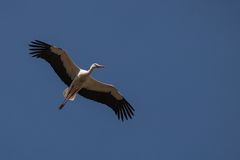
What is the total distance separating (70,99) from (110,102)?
1382 mm

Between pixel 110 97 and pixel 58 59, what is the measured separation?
1.91 m

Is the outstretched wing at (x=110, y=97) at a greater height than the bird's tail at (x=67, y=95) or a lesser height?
greater

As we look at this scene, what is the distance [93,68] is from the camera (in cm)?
6806

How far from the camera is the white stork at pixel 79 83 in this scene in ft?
221

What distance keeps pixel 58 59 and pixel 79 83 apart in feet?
2.80

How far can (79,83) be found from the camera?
67625 millimetres

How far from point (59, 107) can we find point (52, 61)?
1248 millimetres

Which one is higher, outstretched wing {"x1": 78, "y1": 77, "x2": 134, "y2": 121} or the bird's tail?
outstretched wing {"x1": 78, "y1": 77, "x2": 134, "y2": 121}

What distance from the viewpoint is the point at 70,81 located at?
223ft

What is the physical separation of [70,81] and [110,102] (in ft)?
4.31

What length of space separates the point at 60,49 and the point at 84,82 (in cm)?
115

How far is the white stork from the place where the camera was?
67500mm

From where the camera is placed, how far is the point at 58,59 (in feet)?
222

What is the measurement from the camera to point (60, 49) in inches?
2655
